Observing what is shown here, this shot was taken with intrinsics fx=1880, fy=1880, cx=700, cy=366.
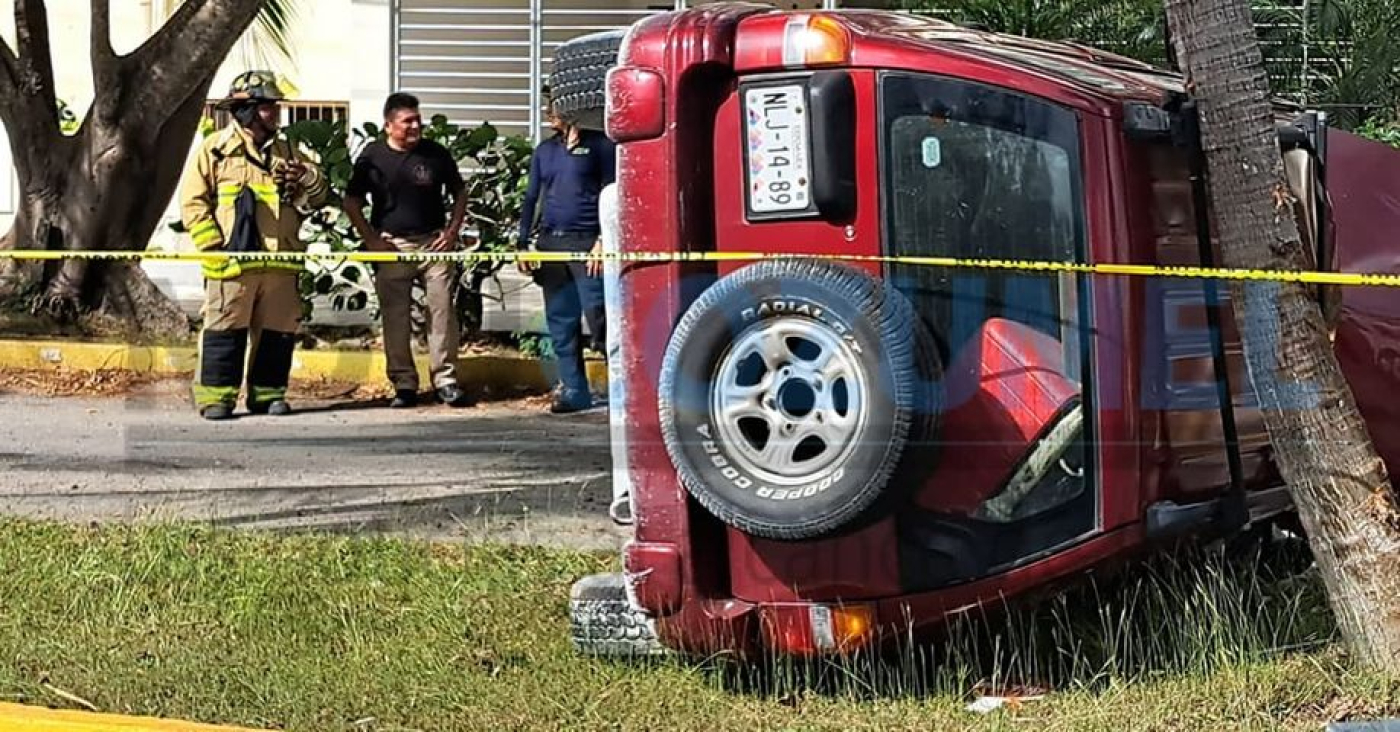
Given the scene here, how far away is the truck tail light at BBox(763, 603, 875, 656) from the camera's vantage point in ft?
15.4

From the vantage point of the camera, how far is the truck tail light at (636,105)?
15.2 ft

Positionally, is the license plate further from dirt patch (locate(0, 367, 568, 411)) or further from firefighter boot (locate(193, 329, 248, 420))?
dirt patch (locate(0, 367, 568, 411))

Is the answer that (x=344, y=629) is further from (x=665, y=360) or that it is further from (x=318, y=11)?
(x=318, y=11)

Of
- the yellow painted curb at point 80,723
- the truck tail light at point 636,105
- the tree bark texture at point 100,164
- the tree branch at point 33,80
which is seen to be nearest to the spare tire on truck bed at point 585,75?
the truck tail light at point 636,105

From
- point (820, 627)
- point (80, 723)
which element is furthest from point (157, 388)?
point (820, 627)

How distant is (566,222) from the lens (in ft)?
31.7

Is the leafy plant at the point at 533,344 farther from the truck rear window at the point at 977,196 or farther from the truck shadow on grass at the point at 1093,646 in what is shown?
the truck rear window at the point at 977,196

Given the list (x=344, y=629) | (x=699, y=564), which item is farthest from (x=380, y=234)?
(x=699, y=564)

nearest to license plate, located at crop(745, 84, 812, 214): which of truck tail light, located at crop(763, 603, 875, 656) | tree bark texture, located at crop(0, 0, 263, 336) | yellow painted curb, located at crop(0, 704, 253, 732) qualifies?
truck tail light, located at crop(763, 603, 875, 656)

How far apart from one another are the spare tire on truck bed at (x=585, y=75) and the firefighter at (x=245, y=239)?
3.66m

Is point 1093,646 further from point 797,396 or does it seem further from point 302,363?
point 302,363

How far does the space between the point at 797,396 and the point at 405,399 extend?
5.56m

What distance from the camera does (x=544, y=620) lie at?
18.9ft

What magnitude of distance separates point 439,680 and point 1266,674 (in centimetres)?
222
